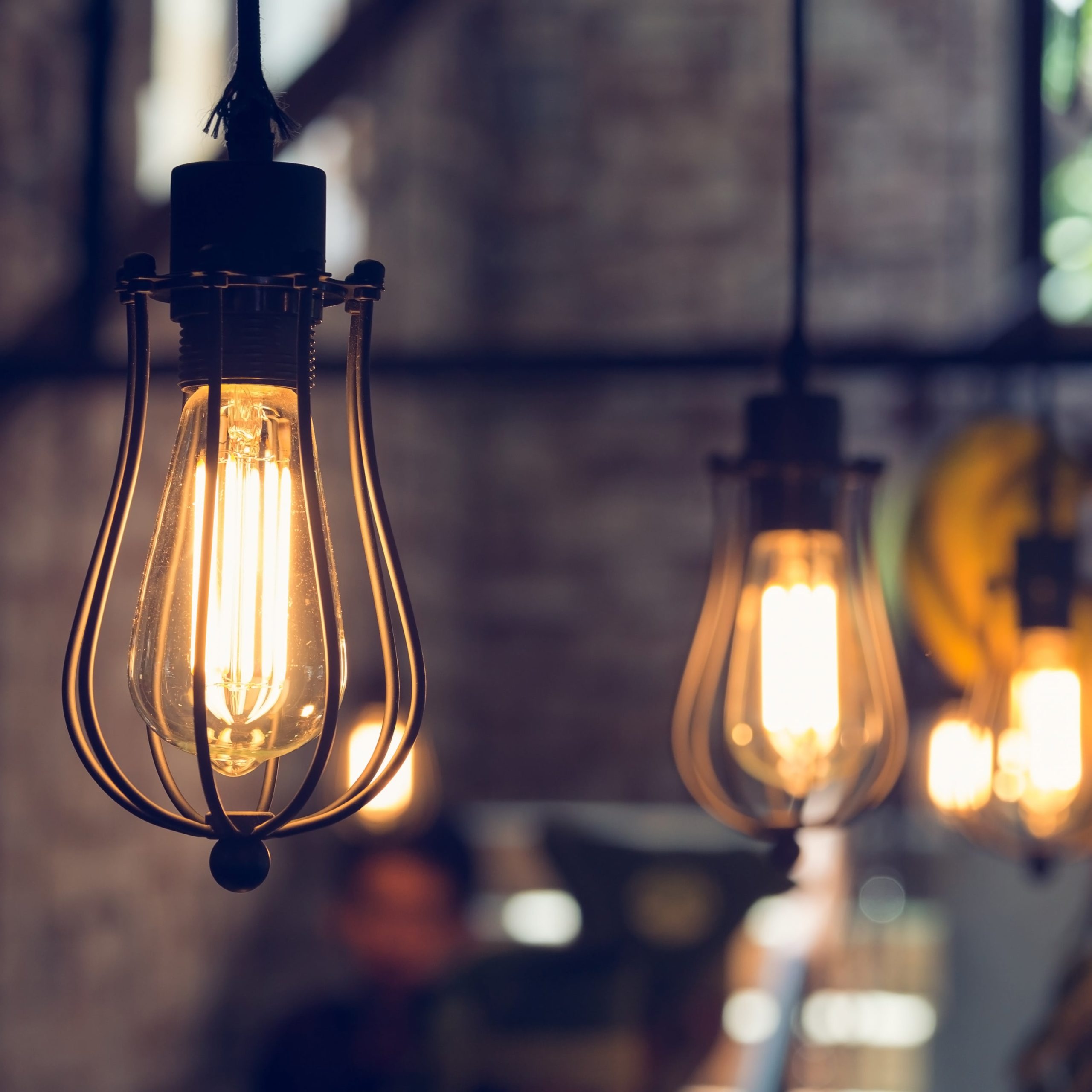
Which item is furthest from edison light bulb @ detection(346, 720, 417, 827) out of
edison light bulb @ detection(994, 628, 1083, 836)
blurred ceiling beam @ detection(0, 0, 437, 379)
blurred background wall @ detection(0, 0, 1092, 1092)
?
edison light bulb @ detection(994, 628, 1083, 836)

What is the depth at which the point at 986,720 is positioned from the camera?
1.34m

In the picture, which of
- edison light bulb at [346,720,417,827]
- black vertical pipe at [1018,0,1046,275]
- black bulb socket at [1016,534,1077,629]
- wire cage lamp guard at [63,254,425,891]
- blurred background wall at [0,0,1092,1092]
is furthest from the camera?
blurred background wall at [0,0,1092,1092]

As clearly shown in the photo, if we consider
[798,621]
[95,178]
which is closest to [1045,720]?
[798,621]

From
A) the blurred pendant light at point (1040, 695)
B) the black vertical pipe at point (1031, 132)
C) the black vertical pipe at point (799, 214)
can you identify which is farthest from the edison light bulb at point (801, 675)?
the black vertical pipe at point (1031, 132)

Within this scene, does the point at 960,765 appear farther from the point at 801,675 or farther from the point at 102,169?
the point at 102,169

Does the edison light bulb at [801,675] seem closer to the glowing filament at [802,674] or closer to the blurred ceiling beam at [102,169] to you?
the glowing filament at [802,674]

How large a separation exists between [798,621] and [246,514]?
486 millimetres

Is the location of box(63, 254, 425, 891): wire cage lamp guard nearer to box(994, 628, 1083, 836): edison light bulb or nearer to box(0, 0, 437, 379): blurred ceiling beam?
box(994, 628, 1083, 836): edison light bulb

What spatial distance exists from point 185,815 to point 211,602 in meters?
0.08

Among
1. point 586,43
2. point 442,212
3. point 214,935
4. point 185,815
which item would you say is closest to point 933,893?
point 214,935

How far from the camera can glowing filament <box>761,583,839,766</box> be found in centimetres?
91

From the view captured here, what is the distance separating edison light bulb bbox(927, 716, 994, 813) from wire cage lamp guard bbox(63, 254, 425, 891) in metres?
0.83

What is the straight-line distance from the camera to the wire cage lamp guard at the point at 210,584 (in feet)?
1.60

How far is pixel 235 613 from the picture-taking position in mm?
537
